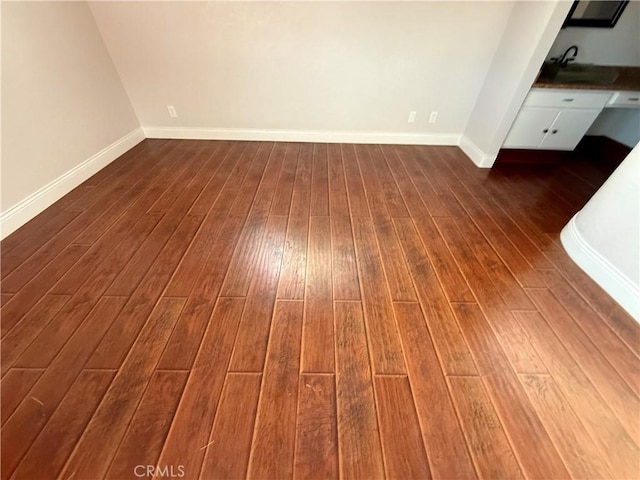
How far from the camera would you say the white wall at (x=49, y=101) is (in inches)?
68.3

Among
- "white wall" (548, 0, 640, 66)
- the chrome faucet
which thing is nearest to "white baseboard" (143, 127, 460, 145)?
the chrome faucet

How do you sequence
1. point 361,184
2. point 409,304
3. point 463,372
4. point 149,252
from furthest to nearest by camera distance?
point 361,184 < point 149,252 < point 409,304 < point 463,372

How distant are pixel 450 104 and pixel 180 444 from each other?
11.0ft

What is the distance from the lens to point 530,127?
2.36 metres

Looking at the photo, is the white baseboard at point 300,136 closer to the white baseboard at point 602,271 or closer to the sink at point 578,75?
the sink at point 578,75

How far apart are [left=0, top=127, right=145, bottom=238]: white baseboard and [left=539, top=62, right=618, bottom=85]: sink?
3937 millimetres

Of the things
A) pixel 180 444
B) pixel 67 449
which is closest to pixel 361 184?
→ pixel 180 444

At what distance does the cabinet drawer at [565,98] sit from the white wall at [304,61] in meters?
0.61

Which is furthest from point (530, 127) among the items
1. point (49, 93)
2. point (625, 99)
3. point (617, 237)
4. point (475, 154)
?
point (49, 93)

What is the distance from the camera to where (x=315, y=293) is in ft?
4.59

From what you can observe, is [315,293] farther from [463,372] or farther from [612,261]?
[612,261]

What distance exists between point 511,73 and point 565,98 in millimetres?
499

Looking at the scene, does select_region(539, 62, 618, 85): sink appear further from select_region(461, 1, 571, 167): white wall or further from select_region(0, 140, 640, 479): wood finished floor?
select_region(0, 140, 640, 479): wood finished floor

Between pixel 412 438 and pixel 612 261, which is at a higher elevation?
pixel 612 261
